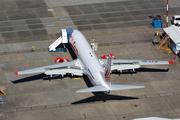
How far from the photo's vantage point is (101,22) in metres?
101

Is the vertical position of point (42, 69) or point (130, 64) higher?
point (42, 69)

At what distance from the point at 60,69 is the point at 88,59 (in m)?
6.36

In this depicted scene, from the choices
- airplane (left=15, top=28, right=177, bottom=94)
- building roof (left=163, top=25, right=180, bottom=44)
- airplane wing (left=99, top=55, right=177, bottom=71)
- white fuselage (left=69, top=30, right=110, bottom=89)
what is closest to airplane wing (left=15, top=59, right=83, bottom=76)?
airplane (left=15, top=28, right=177, bottom=94)

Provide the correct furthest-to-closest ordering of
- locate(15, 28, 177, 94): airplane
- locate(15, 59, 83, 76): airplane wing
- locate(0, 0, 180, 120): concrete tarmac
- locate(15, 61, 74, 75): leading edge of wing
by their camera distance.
Result: locate(15, 59, 83, 76): airplane wing
locate(15, 61, 74, 75): leading edge of wing
locate(15, 28, 177, 94): airplane
locate(0, 0, 180, 120): concrete tarmac

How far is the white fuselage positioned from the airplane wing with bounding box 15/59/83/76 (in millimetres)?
1742

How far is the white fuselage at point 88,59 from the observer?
6819cm

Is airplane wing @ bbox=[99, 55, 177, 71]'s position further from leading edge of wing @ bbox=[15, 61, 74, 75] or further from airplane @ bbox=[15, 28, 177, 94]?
leading edge of wing @ bbox=[15, 61, 74, 75]

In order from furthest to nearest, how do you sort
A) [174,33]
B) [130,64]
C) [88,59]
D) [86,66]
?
[174,33]
[130,64]
[88,59]
[86,66]

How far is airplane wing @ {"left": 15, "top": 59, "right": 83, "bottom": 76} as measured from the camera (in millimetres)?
72250

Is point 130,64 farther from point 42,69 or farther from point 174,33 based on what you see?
point 174,33

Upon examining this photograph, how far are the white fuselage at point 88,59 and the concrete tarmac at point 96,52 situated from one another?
4228 millimetres

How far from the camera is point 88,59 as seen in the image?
7431cm

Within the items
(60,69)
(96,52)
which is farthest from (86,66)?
(96,52)

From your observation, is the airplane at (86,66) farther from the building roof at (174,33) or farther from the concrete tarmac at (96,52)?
the building roof at (174,33)
